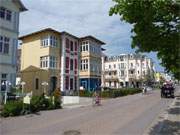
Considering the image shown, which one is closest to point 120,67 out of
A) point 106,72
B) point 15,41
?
point 106,72

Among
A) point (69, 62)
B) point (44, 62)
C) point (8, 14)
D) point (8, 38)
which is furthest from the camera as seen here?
point (69, 62)

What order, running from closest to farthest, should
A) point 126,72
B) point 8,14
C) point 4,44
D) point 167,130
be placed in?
point 167,130 → point 4,44 → point 8,14 → point 126,72

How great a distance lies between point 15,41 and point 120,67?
266 ft

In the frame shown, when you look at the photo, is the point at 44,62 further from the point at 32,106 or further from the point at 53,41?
the point at 32,106

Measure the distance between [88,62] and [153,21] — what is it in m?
42.1

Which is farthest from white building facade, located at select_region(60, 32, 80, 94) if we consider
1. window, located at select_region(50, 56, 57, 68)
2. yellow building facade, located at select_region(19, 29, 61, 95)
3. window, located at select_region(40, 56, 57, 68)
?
window, located at select_region(40, 56, 57, 68)

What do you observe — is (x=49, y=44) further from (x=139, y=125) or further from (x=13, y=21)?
(x=139, y=125)

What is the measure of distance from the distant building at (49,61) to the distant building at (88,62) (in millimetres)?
2347

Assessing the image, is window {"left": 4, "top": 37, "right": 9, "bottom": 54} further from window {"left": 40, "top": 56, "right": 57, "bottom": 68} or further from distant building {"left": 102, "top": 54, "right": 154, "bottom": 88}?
distant building {"left": 102, "top": 54, "right": 154, "bottom": 88}

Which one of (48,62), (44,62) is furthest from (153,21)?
(44,62)

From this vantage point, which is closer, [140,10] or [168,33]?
[140,10]

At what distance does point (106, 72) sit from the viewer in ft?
369

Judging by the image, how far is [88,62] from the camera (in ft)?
172

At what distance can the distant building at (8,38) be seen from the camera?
28000 millimetres
